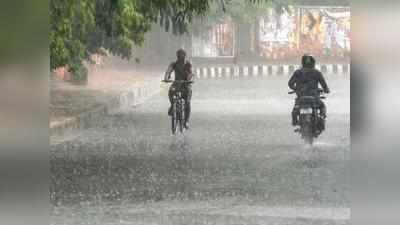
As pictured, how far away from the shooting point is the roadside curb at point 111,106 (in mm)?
12703

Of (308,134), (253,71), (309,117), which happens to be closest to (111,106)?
(253,71)

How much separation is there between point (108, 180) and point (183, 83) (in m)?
2.14

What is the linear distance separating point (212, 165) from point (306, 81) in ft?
4.79

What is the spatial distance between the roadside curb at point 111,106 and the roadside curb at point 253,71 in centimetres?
116

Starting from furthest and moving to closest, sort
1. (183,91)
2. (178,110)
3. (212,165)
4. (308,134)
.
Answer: (178,110)
(183,91)
(308,134)
(212,165)

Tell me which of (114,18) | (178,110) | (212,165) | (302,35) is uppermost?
(114,18)

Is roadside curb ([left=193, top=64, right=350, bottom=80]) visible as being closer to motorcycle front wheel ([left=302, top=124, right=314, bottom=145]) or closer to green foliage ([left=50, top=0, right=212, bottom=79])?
motorcycle front wheel ([left=302, top=124, right=314, bottom=145])

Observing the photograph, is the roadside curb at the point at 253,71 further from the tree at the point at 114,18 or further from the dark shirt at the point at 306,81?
the dark shirt at the point at 306,81

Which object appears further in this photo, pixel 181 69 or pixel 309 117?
pixel 181 69

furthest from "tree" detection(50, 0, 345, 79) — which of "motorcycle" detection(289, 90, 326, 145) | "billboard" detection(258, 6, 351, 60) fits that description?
"motorcycle" detection(289, 90, 326, 145)

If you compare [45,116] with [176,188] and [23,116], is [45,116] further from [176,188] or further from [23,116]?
[176,188]

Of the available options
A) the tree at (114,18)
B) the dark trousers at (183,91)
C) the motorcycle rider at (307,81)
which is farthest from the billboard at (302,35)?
the motorcycle rider at (307,81)

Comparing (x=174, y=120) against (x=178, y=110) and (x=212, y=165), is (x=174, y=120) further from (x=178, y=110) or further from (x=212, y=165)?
(x=212, y=165)

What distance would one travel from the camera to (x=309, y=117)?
1047cm
